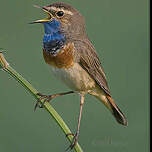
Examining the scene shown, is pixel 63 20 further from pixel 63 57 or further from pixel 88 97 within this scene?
pixel 88 97

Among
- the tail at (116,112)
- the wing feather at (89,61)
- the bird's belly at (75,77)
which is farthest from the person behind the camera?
the tail at (116,112)

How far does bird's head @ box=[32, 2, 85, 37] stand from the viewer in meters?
6.41

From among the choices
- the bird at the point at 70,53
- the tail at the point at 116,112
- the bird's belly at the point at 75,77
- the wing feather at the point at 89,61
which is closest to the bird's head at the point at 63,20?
the bird at the point at 70,53

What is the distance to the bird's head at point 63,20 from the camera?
21.0 feet

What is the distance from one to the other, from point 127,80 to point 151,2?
1.35 meters

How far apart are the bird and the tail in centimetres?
1

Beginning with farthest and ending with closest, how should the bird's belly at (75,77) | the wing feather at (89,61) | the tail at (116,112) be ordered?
1. the tail at (116,112)
2. the wing feather at (89,61)
3. the bird's belly at (75,77)

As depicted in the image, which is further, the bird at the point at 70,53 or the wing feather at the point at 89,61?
the wing feather at the point at 89,61

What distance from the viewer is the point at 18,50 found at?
7789 mm

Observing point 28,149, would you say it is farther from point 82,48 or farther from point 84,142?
point 82,48

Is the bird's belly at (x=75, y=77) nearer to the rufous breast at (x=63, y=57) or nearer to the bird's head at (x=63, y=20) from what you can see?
the rufous breast at (x=63, y=57)

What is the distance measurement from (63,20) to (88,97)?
126 cm

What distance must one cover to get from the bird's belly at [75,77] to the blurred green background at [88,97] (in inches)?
17.2

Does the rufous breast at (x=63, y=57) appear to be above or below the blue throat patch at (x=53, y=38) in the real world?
below
